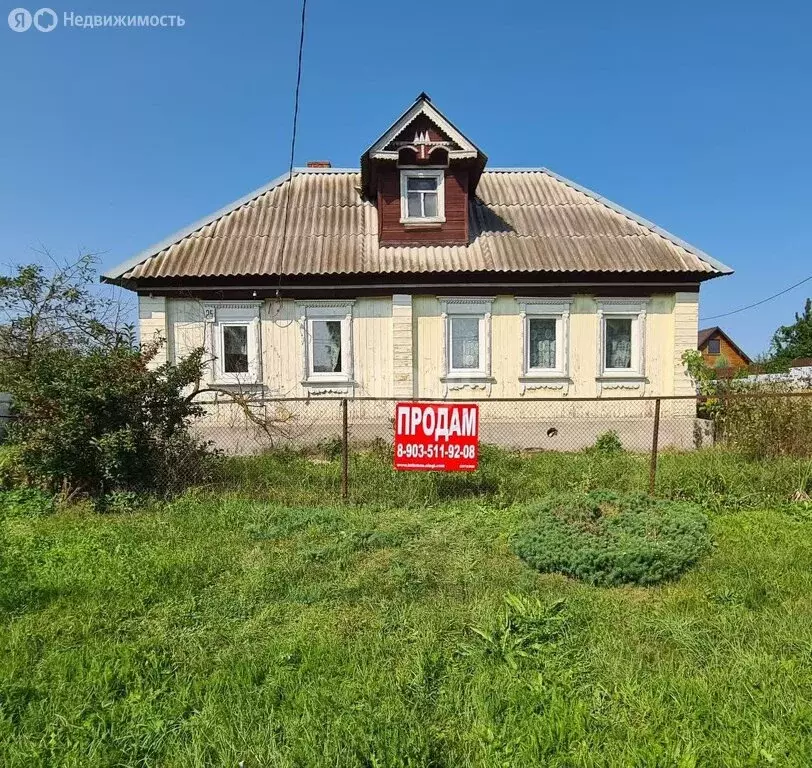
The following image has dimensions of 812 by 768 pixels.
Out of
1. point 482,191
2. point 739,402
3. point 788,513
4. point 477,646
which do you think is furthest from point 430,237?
point 477,646

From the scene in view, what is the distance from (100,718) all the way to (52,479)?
5.12m

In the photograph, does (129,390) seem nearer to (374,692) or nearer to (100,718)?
(100,718)

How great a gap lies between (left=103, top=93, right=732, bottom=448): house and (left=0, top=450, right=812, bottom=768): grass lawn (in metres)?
6.49

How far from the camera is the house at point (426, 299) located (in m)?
11.5

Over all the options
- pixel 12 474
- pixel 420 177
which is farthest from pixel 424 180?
pixel 12 474

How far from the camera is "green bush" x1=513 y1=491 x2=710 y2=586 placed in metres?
4.71

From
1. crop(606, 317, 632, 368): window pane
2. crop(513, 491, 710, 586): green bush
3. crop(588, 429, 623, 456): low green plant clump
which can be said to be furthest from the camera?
crop(606, 317, 632, 368): window pane

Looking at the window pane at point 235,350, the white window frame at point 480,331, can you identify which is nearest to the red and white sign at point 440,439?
the white window frame at point 480,331

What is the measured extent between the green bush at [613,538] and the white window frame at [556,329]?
5598mm

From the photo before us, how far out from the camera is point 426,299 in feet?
38.5

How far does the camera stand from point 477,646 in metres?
3.50

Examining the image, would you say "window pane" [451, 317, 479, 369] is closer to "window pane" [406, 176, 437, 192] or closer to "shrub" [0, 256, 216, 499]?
"window pane" [406, 176, 437, 192]

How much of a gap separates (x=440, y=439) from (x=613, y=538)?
258 centimetres

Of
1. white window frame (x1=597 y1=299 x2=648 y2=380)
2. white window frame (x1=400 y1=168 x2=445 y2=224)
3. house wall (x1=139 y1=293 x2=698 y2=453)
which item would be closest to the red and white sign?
house wall (x1=139 y1=293 x2=698 y2=453)
